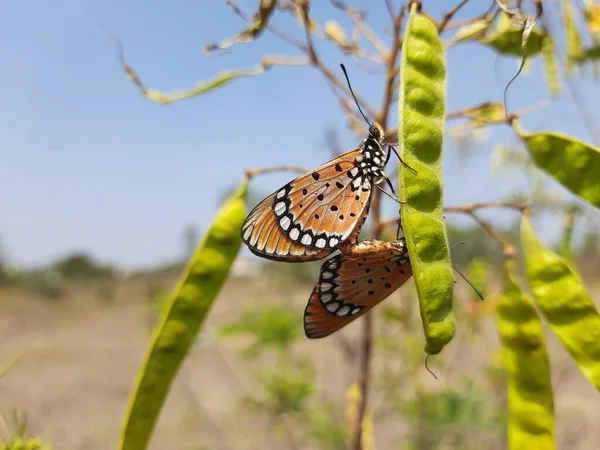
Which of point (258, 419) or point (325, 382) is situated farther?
point (325, 382)

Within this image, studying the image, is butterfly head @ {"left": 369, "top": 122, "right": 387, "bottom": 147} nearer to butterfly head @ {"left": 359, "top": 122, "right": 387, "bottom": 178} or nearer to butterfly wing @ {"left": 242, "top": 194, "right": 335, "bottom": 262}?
butterfly head @ {"left": 359, "top": 122, "right": 387, "bottom": 178}

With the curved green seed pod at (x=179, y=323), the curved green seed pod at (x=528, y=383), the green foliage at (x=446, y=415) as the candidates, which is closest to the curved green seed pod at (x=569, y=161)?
the curved green seed pod at (x=528, y=383)

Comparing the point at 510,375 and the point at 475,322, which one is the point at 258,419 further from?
the point at 510,375

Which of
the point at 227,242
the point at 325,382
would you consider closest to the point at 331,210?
the point at 227,242

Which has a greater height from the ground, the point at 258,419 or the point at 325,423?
the point at 325,423

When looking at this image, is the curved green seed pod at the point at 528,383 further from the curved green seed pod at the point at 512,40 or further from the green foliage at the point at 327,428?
the green foliage at the point at 327,428

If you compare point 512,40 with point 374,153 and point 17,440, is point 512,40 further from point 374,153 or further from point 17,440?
point 17,440
